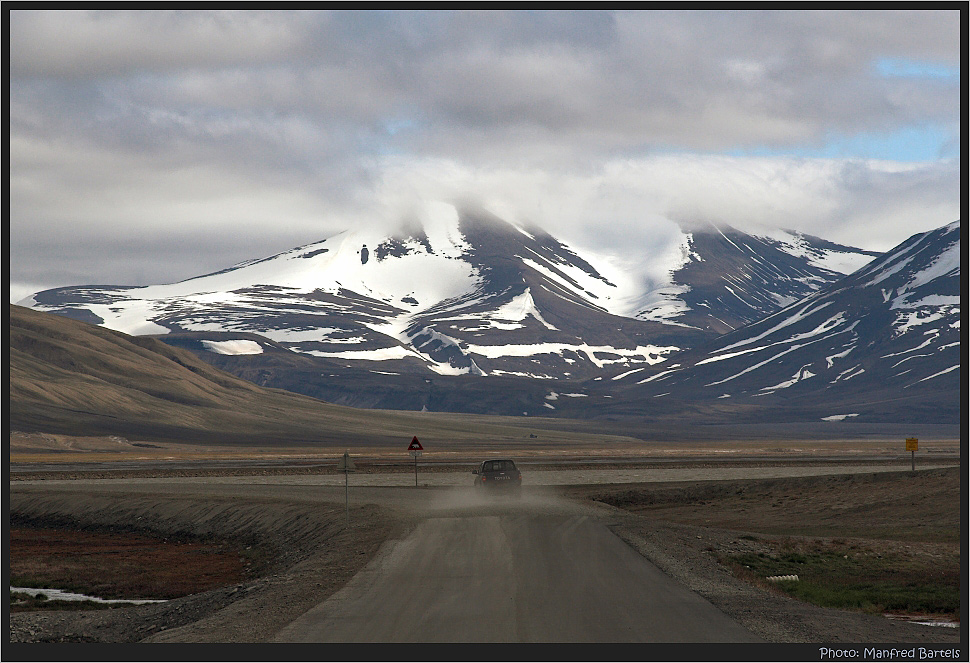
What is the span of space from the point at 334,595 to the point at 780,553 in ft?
56.4

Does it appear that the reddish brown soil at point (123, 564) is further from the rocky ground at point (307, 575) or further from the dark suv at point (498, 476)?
the dark suv at point (498, 476)

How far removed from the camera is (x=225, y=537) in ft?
161

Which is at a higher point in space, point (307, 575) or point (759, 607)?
point (759, 607)

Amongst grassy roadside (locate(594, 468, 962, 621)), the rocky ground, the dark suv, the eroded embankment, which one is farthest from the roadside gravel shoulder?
the dark suv

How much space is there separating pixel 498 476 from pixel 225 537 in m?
14.1

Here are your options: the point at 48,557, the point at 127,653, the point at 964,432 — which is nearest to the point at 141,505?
the point at 48,557

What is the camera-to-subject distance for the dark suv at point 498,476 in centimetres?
5406

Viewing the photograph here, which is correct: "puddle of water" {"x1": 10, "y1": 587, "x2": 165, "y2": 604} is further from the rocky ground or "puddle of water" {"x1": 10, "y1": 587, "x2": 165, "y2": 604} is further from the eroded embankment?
the rocky ground

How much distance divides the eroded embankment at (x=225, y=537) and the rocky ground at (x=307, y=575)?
70mm

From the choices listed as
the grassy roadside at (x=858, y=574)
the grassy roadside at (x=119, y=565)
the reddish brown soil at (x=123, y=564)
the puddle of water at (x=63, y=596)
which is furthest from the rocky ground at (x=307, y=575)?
the puddle of water at (x=63, y=596)

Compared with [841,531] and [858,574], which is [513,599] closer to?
[858,574]

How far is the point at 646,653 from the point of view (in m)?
17.0

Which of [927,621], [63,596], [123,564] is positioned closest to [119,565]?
[123,564]

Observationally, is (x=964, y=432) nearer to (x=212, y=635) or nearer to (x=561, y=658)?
(x=561, y=658)
